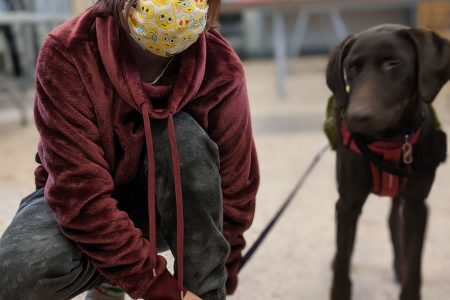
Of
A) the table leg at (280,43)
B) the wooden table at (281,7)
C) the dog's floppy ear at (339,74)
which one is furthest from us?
the table leg at (280,43)

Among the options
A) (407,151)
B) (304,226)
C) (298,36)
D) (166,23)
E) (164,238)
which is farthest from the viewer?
(298,36)

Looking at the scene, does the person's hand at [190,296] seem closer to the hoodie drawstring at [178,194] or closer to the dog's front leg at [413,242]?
the hoodie drawstring at [178,194]

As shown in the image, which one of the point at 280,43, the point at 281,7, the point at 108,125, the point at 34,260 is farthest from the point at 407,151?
the point at 280,43

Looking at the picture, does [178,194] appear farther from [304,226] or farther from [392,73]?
[304,226]

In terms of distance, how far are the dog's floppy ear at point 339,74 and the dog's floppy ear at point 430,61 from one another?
0.11 meters

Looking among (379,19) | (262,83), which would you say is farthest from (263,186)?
(379,19)

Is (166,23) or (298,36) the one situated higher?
(166,23)

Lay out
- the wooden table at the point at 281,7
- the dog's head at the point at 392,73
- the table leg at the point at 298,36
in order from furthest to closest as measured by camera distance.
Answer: the table leg at the point at 298,36
the wooden table at the point at 281,7
the dog's head at the point at 392,73

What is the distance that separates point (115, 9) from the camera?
0.71m

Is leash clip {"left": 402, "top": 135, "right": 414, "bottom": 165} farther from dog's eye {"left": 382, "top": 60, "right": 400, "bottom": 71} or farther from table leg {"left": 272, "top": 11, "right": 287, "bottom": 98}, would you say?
table leg {"left": 272, "top": 11, "right": 287, "bottom": 98}

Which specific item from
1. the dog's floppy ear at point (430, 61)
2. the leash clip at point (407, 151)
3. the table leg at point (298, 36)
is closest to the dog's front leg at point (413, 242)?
the leash clip at point (407, 151)

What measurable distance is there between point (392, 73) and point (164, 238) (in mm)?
472

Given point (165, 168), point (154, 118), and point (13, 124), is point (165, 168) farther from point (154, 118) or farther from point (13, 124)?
point (13, 124)

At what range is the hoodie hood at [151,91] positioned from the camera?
0.71 metres
